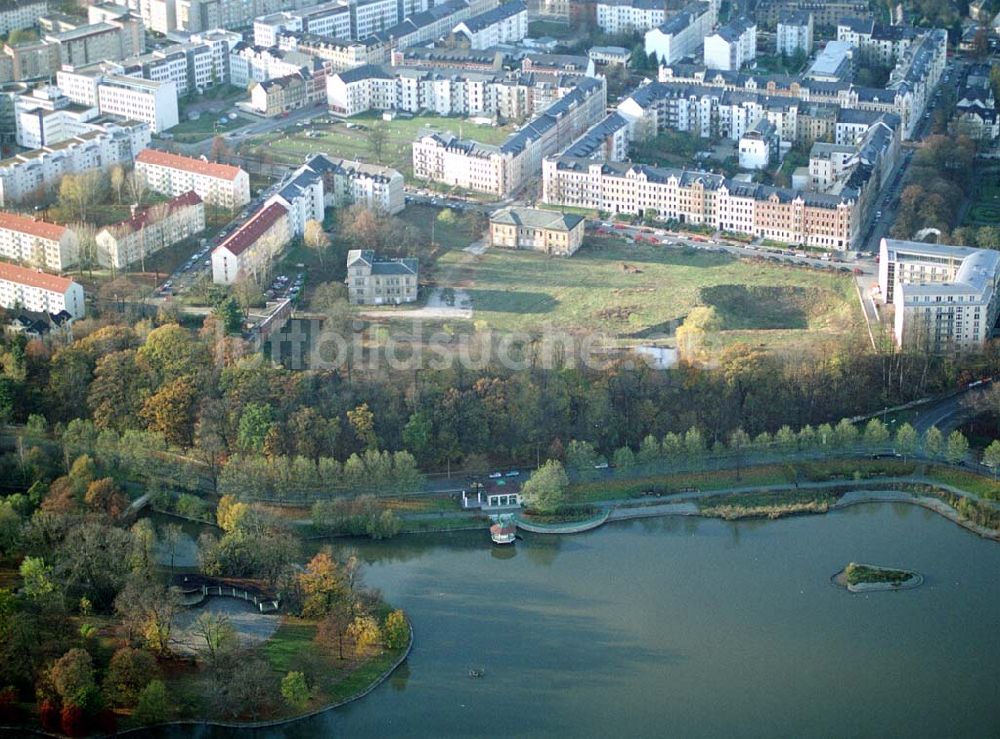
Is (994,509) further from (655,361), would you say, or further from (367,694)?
(367,694)

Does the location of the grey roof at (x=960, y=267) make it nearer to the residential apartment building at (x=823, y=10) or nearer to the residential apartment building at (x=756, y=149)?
the residential apartment building at (x=756, y=149)

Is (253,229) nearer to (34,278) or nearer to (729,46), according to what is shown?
(34,278)

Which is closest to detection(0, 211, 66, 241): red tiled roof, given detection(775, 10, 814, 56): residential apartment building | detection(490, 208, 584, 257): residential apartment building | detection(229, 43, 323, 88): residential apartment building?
detection(490, 208, 584, 257): residential apartment building

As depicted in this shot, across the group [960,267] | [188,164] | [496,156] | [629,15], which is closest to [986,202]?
[960,267]

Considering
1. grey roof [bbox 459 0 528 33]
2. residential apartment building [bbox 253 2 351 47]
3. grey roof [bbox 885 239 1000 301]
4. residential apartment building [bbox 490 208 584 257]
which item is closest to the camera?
grey roof [bbox 885 239 1000 301]

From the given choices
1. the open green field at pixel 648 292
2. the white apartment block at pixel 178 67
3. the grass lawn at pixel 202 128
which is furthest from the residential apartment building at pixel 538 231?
the white apartment block at pixel 178 67

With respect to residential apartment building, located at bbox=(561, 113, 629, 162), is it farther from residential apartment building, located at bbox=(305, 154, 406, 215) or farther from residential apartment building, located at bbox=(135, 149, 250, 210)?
residential apartment building, located at bbox=(135, 149, 250, 210)
